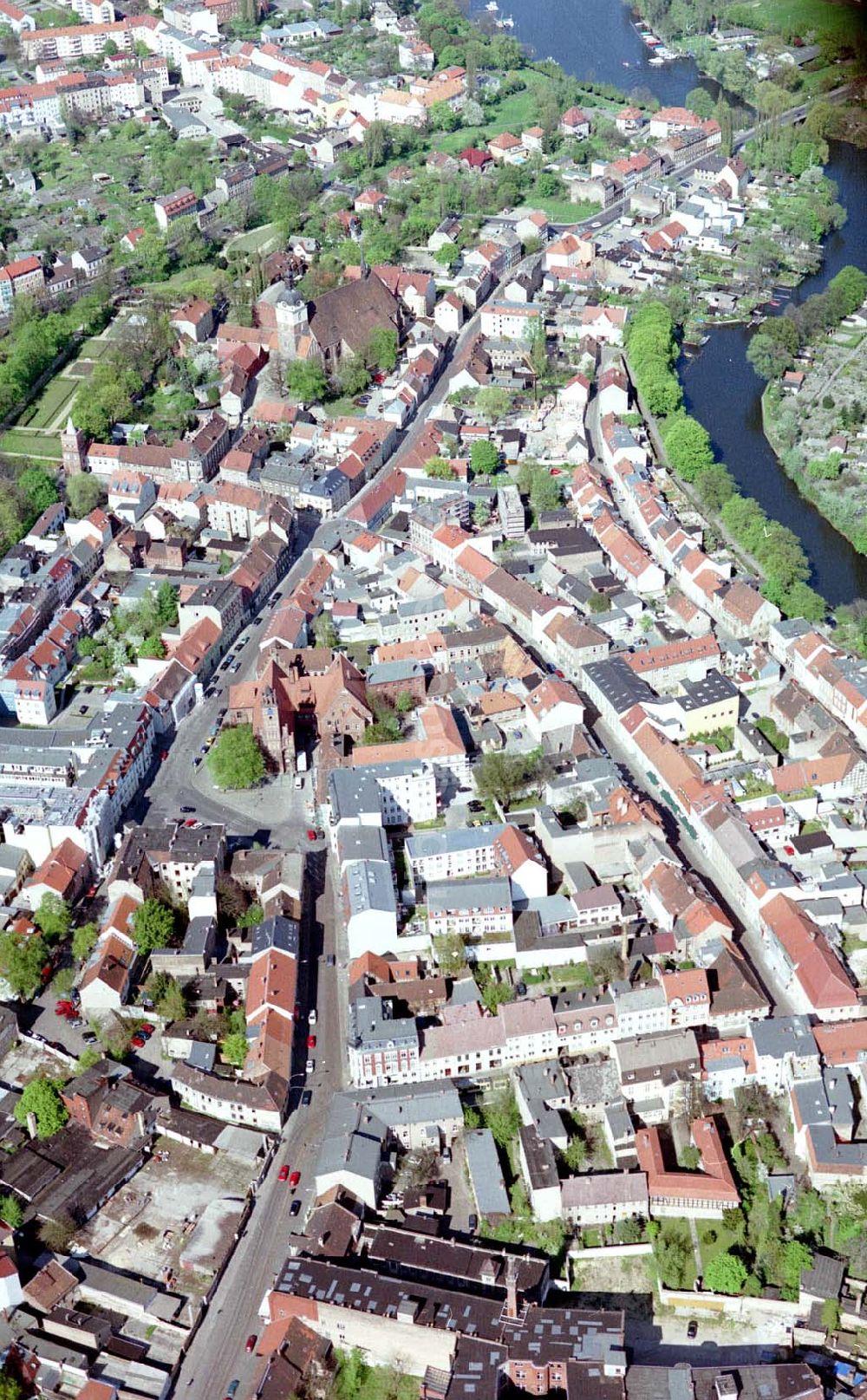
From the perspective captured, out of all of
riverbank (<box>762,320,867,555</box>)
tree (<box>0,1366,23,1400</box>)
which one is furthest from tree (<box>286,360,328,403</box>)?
tree (<box>0,1366,23,1400</box>)

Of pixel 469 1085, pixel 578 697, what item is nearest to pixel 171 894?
pixel 469 1085

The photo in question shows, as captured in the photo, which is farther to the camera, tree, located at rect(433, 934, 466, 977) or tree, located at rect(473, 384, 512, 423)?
tree, located at rect(473, 384, 512, 423)

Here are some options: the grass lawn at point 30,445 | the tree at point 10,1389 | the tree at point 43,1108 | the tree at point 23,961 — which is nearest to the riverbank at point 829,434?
the grass lawn at point 30,445

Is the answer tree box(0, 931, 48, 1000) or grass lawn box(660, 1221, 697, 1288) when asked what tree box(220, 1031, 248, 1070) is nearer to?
tree box(0, 931, 48, 1000)

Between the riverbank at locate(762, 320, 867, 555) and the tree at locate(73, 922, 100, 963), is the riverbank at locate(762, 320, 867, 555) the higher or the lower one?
the higher one

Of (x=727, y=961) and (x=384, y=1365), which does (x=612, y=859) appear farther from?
(x=384, y=1365)

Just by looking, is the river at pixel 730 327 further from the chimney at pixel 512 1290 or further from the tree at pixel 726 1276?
the chimney at pixel 512 1290
